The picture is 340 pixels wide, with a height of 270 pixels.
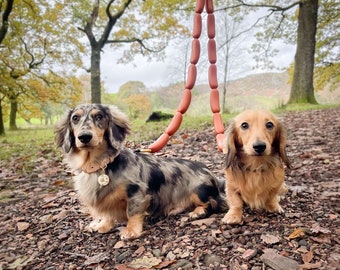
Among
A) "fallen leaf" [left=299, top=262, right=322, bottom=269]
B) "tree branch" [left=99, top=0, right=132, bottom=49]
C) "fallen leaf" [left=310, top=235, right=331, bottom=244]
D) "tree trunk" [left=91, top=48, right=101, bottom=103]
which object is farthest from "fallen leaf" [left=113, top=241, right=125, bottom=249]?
"tree branch" [left=99, top=0, right=132, bottom=49]

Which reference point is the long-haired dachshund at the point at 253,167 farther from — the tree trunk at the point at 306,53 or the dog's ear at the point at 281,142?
the tree trunk at the point at 306,53

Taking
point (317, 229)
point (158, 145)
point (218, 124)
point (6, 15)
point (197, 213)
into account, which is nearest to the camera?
point (317, 229)

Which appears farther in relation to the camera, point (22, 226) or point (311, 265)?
point (22, 226)

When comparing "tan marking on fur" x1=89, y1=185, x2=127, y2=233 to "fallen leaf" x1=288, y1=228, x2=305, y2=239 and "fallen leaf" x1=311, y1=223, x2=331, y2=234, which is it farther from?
"fallen leaf" x1=311, y1=223, x2=331, y2=234

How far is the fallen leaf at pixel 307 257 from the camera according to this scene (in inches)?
72.5

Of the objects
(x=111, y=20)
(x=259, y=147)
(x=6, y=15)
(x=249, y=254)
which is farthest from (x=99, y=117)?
(x=111, y=20)

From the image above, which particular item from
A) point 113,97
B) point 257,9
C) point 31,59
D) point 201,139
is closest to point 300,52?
point 257,9

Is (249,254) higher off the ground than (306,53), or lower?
lower

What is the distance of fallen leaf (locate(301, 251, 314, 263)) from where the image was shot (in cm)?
184

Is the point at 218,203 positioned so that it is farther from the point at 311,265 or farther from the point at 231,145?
the point at 311,265

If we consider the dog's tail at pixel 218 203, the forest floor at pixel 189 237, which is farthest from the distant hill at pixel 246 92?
the dog's tail at pixel 218 203

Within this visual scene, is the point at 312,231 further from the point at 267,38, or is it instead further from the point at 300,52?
the point at 267,38

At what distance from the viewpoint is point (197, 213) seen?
265cm

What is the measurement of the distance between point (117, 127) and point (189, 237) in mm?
1104
